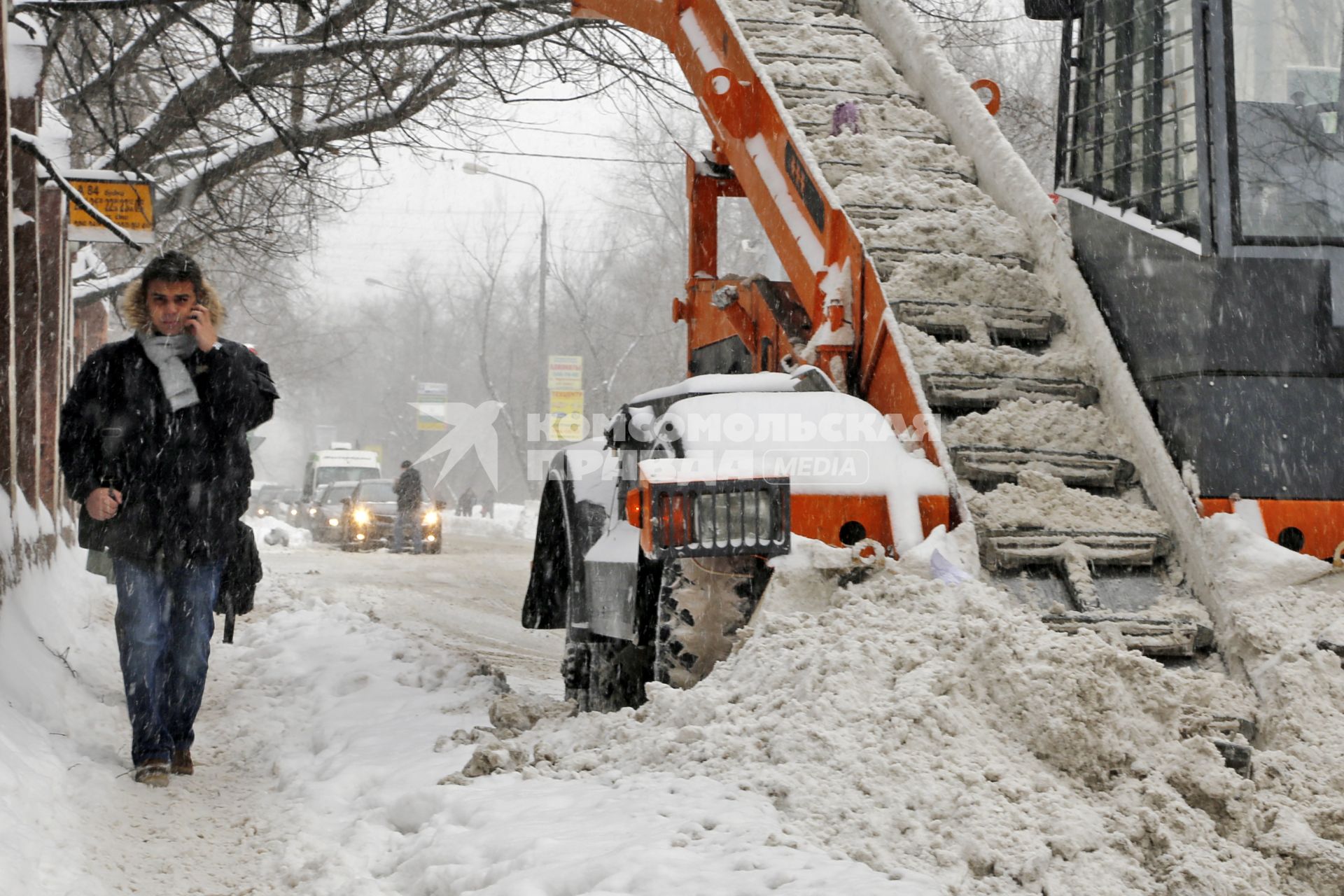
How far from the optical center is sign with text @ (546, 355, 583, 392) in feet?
108

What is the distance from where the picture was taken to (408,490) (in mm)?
21094

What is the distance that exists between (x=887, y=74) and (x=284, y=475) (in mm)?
119273

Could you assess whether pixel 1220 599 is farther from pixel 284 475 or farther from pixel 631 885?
pixel 284 475

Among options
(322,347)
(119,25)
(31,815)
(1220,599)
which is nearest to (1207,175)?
(1220,599)

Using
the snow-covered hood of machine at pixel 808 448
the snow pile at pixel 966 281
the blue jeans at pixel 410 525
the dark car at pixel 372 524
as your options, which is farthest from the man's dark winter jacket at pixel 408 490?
the snow-covered hood of machine at pixel 808 448

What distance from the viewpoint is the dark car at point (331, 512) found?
25.0 m

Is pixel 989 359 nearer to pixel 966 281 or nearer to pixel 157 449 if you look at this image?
pixel 966 281

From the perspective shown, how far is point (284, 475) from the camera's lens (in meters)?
120

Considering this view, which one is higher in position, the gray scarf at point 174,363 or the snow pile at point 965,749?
the gray scarf at point 174,363

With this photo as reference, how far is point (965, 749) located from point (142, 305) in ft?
10.7

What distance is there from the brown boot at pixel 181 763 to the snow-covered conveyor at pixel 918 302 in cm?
273

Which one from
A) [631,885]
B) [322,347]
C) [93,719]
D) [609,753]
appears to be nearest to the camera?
[631,885]

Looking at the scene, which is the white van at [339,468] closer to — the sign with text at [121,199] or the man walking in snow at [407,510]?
the man walking in snow at [407,510]

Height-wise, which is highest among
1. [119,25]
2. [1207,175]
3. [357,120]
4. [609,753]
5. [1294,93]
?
[119,25]
